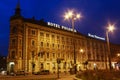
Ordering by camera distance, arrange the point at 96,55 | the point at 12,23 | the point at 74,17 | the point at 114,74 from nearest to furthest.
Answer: the point at 114,74 < the point at 74,17 < the point at 12,23 < the point at 96,55

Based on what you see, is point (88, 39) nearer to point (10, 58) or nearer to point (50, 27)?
point (50, 27)

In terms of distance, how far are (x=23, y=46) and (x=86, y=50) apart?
38.9 metres

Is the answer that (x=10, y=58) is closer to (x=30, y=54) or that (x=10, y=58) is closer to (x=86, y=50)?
(x=30, y=54)

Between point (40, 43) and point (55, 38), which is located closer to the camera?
point (40, 43)

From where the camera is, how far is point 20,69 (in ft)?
204

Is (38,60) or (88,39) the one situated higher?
(88,39)

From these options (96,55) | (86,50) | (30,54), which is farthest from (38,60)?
(96,55)

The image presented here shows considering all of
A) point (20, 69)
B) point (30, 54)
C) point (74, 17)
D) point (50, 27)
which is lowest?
point (20, 69)

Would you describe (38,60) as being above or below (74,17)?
below

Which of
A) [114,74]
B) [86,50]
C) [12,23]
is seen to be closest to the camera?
[114,74]

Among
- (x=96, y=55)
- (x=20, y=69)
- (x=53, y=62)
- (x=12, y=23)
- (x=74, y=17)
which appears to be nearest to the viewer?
(x=74, y=17)

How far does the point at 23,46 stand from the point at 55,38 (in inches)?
634

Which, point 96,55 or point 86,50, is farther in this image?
point 96,55

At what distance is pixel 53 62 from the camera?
74.1 m
